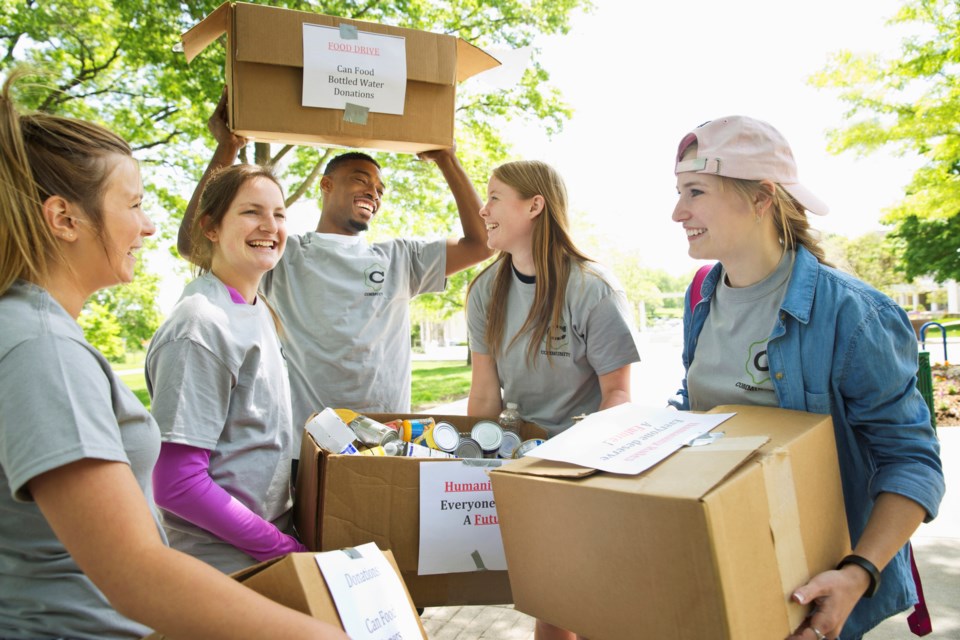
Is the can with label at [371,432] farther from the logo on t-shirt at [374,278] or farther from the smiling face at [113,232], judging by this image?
the logo on t-shirt at [374,278]

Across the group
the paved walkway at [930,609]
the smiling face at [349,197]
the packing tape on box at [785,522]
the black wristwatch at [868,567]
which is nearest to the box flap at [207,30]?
the smiling face at [349,197]

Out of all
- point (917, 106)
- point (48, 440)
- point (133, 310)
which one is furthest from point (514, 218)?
point (133, 310)

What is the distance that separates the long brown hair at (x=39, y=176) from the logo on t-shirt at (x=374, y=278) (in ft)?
5.65

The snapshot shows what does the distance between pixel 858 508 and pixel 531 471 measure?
0.89 metres

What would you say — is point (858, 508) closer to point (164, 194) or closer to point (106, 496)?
point (106, 496)

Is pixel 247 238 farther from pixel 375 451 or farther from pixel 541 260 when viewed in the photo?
pixel 541 260

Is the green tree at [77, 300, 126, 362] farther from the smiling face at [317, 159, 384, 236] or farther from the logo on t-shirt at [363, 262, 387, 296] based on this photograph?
the logo on t-shirt at [363, 262, 387, 296]

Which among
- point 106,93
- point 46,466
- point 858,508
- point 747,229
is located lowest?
point 858,508

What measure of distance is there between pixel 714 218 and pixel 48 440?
162cm

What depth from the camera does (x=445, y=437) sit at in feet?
6.82

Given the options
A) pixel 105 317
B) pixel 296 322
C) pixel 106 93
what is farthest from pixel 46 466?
pixel 105 317

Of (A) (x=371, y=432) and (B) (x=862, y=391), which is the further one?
(A) (x=371, y=432)

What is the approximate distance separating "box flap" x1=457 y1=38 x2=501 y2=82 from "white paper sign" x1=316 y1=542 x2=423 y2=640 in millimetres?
1915

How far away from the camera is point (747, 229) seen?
1819mm
